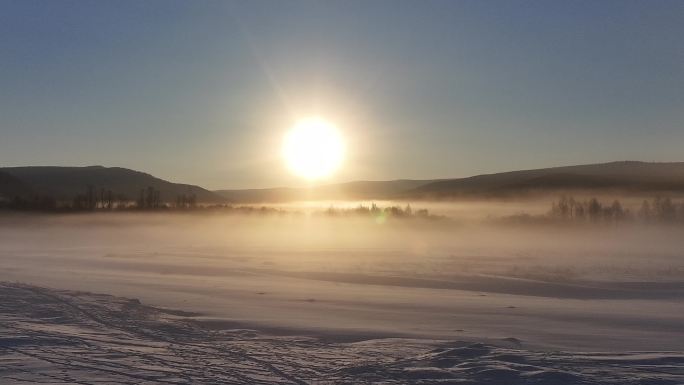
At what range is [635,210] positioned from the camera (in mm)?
88812

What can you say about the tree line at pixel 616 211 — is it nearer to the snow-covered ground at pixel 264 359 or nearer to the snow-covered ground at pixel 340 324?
the snow-covered ground at pixel 340 324

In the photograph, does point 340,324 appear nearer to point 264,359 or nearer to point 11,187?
point 264,359

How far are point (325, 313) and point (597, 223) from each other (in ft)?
257

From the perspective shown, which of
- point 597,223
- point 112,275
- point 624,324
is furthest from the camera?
point 597,223

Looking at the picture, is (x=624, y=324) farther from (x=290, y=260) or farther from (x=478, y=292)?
(x=290, y=260)

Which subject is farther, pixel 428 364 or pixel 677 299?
pixel 677 299

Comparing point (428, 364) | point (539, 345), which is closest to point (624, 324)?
point (539, 345)

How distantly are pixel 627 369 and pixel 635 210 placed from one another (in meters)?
85.9

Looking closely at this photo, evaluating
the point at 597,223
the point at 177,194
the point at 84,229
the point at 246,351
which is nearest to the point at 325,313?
the point at 246,351

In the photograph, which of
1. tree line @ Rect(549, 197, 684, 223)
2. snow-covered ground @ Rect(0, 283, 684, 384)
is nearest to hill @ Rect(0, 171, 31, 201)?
tree line @ Rect(549, 197, 684, 223)

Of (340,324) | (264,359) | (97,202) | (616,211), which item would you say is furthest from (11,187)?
(264,359)

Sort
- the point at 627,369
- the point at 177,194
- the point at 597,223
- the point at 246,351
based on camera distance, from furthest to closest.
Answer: the point at 177,194
the point at 597,223
the point at 246,351
the point at 627,369

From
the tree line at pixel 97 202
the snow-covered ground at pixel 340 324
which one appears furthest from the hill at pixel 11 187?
the snow-covered ground at pixel 340 324

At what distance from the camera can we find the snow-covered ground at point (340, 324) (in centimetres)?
895
